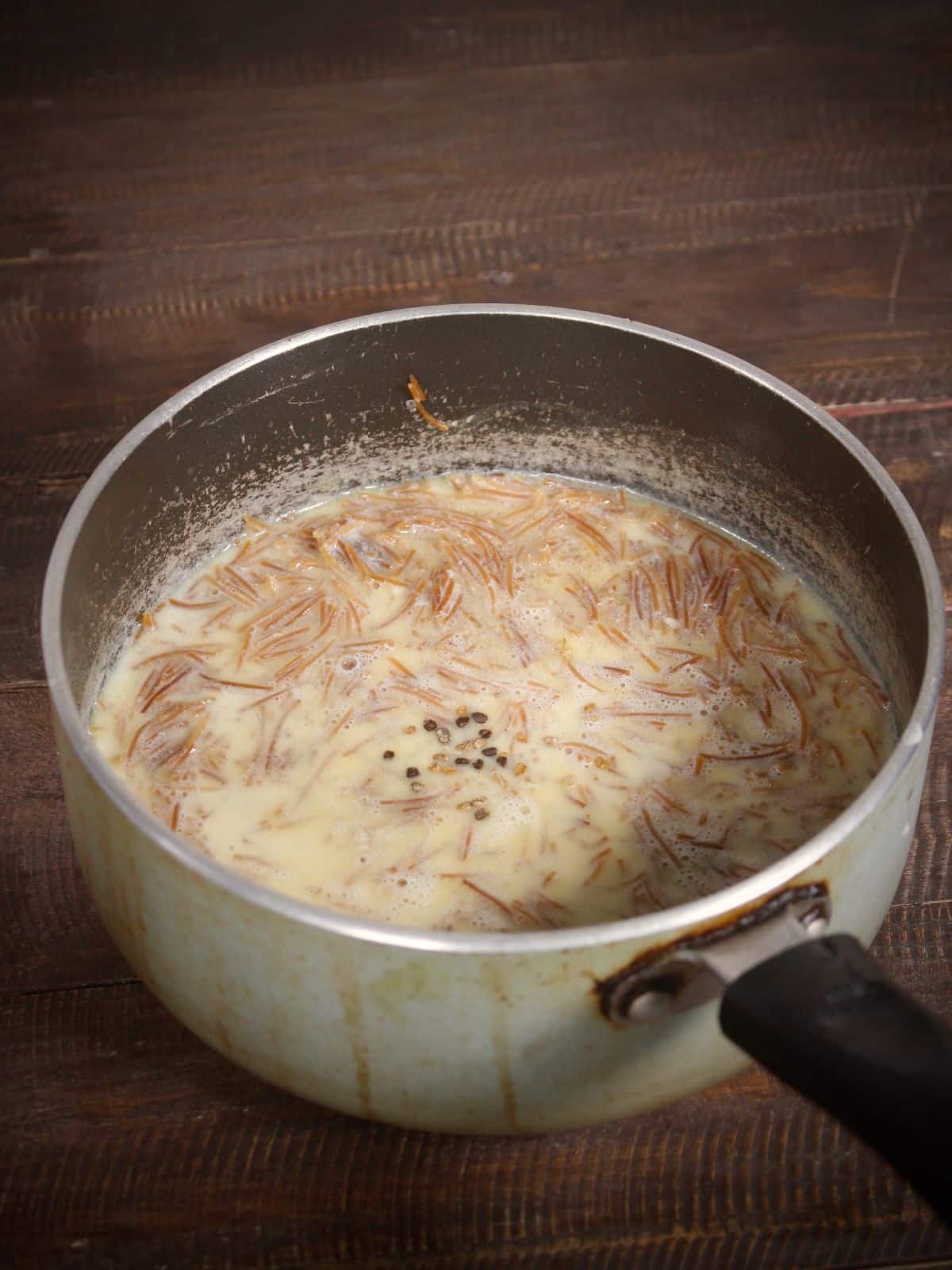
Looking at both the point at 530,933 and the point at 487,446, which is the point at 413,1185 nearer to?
the point at 530,933

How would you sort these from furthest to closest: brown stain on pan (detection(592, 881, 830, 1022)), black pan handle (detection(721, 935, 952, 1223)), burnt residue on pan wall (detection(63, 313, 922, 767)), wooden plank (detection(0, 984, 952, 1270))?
burnt residue on pan wall (detection(63, 313, 922, 767))
wooden plank (detection(0, 984, 952, 1270))
brown stain on pan (detection(592, 881, 830, 1022))
black pan handle (detection(721, 935, 952, 1223))

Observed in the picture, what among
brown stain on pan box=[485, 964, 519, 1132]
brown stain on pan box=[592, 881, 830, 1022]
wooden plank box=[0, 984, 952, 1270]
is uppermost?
brown stain on pan box=[592, 881, 830, 1022]

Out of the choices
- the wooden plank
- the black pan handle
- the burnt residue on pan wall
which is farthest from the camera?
the burnt residue on pan wall

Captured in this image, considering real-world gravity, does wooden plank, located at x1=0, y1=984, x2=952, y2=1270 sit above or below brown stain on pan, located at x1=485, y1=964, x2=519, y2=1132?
below

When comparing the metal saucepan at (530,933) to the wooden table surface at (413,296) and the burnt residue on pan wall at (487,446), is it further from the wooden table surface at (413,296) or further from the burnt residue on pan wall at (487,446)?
the wooden table surface at (413,296)

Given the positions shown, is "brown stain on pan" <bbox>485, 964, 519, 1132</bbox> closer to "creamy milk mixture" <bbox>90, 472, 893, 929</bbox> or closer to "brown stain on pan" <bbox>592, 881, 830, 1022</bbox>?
"brown stain on pan" <bbox>592, 881, 830, 1022</bbox>

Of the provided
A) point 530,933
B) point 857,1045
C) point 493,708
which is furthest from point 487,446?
point 857,1045

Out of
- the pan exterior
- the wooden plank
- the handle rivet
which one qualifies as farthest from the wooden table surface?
the handle rivet
